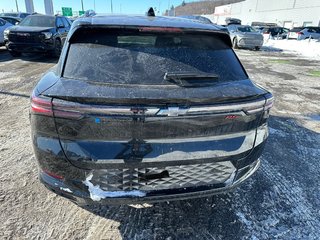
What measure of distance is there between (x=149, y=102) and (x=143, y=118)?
4.5 inches

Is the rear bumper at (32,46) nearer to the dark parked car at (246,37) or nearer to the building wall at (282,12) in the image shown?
the dark parked car at (246,37)

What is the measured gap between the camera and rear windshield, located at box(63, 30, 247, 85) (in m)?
1.99

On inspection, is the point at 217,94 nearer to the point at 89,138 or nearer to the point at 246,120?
the point at 246,120

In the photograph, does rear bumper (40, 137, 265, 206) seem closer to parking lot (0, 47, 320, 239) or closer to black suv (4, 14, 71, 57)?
parking lot (0, 47, 320, 239)

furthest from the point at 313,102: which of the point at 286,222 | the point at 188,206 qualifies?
the point at 188,206

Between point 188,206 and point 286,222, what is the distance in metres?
0.94

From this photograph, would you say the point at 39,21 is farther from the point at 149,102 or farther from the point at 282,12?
the point at 282,12

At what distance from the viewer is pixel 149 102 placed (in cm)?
172

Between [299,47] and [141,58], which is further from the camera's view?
[299,47]

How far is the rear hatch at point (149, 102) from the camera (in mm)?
1720

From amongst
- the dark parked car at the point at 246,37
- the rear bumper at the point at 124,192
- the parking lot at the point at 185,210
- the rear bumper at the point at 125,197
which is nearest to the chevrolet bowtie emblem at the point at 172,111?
the rear bumper at the point at 124,192

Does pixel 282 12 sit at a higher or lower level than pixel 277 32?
higher

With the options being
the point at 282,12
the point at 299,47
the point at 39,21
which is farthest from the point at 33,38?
the point at 282,12

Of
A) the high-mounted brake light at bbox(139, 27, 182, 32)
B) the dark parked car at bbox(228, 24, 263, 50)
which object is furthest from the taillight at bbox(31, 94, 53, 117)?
the dark parked car at bbox(228, 24, 263, 50)
